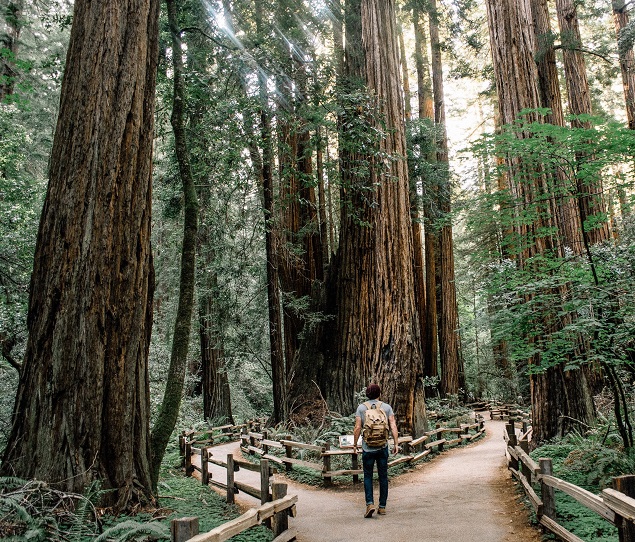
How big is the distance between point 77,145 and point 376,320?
7.27 meters

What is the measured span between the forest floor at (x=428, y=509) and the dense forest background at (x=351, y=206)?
148cm

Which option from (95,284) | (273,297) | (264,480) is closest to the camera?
(95,284)

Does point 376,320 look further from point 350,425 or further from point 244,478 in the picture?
point 244,478

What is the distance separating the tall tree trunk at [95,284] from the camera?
4.79 m

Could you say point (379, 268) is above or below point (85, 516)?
above

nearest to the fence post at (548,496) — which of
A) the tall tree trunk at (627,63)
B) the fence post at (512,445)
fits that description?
the fence post at (512,445)

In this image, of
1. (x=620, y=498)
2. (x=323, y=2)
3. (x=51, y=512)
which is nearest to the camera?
(x=620, y=498)

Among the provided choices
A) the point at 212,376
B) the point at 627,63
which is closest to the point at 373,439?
the point at 212,376

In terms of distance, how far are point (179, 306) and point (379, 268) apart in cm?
538

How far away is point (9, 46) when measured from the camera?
579 inches

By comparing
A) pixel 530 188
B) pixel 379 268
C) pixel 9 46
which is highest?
pixel 9 46

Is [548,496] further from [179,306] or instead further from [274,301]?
[274,301]

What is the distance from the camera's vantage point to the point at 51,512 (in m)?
4.34

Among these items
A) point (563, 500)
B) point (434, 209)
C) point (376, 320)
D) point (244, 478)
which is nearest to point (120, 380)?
point (563, 500)
